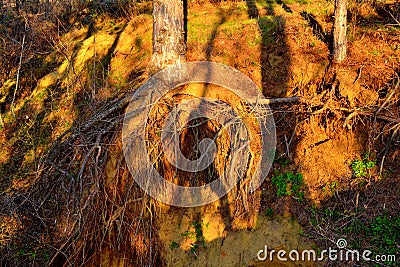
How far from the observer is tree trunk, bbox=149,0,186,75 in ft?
19.8

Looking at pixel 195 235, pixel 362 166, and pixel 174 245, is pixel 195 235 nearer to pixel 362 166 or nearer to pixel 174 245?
pixel 174 245

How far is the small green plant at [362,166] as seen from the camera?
5.90 meters

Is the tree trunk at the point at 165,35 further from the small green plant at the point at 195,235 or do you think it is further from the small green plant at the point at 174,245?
the small green plant at the point at 174,245

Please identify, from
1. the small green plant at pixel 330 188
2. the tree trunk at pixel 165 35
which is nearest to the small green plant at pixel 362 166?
the small green plant at pixel 330 188

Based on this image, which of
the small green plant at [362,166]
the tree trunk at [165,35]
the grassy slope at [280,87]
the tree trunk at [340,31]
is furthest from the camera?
the tree trunk at [340,31]

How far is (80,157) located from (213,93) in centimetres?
251

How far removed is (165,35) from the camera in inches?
238

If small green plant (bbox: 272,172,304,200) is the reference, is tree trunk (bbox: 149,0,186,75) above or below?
above

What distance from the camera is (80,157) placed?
569 cm

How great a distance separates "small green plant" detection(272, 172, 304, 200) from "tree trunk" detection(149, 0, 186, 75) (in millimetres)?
2705

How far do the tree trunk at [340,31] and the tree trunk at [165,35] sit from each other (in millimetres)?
2898

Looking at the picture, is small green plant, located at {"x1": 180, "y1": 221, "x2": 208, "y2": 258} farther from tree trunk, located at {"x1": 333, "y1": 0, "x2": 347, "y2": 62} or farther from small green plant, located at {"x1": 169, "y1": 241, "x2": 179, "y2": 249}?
tree trunk, located at {"x1": 333, "y1": 0, "x2": 347, "y2": 62}

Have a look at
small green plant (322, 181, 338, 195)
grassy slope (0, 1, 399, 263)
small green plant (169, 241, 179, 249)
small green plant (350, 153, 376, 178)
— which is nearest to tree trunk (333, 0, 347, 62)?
grassy slope (0, 1, 399, 263)

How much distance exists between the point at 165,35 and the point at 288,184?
3331 mm
